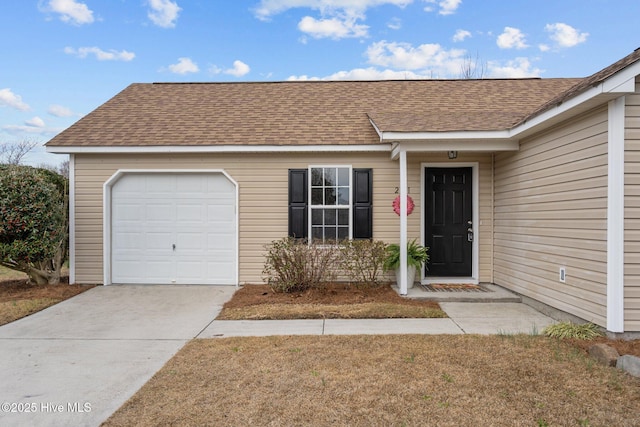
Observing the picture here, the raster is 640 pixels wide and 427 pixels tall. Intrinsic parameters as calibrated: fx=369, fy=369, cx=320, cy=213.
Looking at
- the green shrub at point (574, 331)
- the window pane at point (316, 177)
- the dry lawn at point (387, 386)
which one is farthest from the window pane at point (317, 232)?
the green shrub at point (574, 331)

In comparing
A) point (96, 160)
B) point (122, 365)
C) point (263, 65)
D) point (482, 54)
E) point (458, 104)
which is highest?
point (482, 54)

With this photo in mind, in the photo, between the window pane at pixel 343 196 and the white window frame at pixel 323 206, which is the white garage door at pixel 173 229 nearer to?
the white window frame at pixel 323 206

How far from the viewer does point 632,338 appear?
13.7 feet

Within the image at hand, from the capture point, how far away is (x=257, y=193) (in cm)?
747

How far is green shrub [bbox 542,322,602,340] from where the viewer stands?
429 cm

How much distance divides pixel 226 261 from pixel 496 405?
5.75 meters

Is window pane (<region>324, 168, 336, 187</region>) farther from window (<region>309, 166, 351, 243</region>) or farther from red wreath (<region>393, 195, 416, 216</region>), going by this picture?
red wreath (<region>393, 195, 416, 216</region>)

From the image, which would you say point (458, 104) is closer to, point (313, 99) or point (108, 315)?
point (313, 99)

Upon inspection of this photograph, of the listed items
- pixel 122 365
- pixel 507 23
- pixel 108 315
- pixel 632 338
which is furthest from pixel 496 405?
pixel 507 23

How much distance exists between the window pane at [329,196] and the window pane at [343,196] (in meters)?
0.12

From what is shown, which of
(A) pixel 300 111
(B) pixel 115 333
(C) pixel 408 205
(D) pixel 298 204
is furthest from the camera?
(A) pixel 300 111

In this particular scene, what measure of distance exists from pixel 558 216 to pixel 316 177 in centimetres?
417

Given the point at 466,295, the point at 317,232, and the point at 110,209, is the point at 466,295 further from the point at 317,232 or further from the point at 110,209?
the point at 110,209

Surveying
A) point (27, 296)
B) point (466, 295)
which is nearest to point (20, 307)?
point (27, 296)
